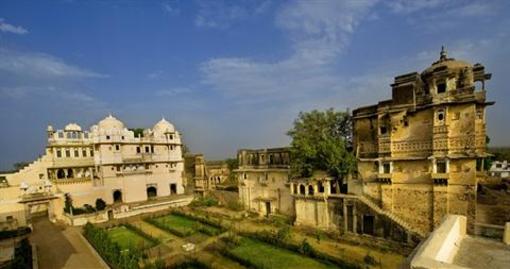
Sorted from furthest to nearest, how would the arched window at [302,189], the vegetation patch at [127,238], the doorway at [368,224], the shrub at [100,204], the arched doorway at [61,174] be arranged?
1. the arched doorway at [61,174]
2. the shrub at [100,204]
3. the arched window at [302,189]
4. the vegetation patch at [127,238]
5. the doorway at [368,224]

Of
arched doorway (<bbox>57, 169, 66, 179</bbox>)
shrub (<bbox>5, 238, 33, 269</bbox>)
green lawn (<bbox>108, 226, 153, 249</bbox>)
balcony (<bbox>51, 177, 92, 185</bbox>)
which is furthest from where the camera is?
arched doorway (<bbox>57, 169, 66, 179</bbox>)

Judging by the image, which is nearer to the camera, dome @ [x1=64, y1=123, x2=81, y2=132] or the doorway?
the doorway

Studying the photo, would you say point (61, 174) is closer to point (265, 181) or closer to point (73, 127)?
point (73, 127)

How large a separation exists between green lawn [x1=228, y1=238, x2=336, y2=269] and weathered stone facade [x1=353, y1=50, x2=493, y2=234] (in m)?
8.20

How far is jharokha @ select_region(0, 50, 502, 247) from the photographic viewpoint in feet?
58.5

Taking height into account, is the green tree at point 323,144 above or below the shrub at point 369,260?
above

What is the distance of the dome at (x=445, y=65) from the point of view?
18484mm

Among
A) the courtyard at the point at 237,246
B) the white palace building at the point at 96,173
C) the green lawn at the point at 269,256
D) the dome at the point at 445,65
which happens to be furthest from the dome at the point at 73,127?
the dome at the point at 445,65

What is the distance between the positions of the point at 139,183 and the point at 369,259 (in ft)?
95.9

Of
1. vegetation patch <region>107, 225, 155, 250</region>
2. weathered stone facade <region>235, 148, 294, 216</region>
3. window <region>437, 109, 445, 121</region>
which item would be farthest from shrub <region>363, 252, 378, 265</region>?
vegetation patch <region>107, 225, 155, 250</region>

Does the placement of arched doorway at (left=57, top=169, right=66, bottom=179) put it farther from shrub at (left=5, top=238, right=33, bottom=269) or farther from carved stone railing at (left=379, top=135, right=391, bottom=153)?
carved stone railing at (left=379, top=135, right=391, bottom=153)

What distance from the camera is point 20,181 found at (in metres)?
27.6

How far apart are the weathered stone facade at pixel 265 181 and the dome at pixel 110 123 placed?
16.5 metres

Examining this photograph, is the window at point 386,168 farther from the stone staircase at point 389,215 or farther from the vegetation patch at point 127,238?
the vegetation patch at point 127,238
